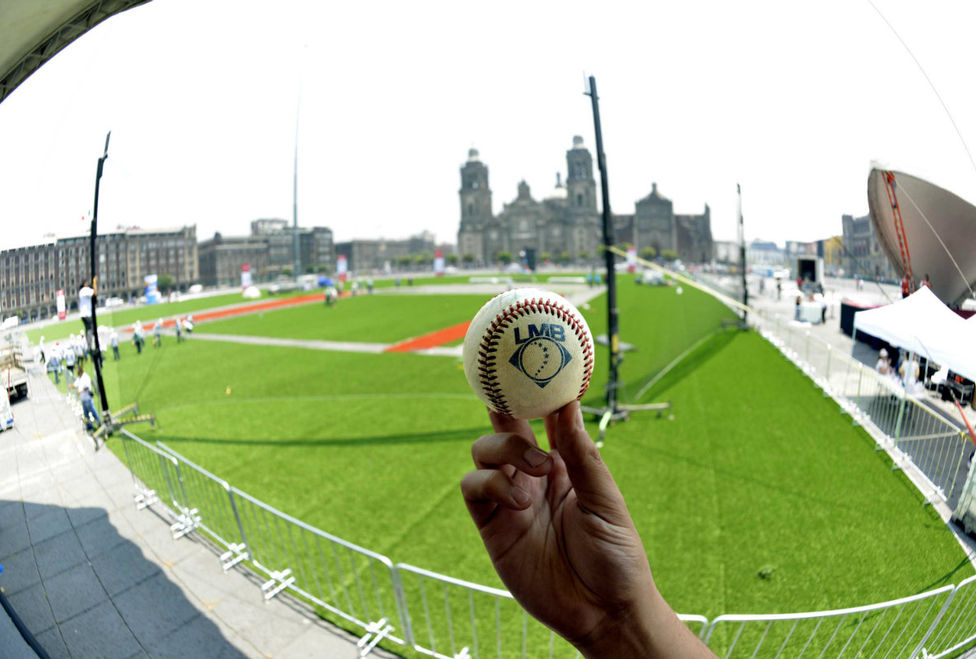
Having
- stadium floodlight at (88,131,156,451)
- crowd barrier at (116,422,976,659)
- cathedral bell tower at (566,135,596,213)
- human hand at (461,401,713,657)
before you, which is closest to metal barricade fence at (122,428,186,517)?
crowd barrier at (116,422,976,659)

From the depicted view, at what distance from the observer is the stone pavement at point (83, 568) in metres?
2.62

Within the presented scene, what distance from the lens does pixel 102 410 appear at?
344cm

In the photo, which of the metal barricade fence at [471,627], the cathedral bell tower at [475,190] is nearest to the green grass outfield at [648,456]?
the metal barricade fence at [471,627]

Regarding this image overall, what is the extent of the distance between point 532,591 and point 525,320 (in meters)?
0.96

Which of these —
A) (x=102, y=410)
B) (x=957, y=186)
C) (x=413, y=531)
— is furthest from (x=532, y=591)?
(x=413, y=531)

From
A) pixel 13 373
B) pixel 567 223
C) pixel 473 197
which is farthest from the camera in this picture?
pixel 567 223

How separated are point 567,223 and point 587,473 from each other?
21.3ft

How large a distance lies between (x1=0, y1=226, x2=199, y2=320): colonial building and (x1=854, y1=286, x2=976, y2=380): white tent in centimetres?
417

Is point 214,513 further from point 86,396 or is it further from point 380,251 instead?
point 380,251

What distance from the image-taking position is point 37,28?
7.95 feet

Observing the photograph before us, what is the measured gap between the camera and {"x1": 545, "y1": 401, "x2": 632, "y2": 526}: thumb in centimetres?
143

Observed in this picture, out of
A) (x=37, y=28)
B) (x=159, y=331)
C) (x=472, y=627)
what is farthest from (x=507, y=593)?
(x=159, y=331)

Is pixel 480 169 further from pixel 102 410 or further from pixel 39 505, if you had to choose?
pixel 39 505

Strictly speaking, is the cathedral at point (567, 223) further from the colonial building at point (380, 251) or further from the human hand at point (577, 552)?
the human hand at point (577, 552)
